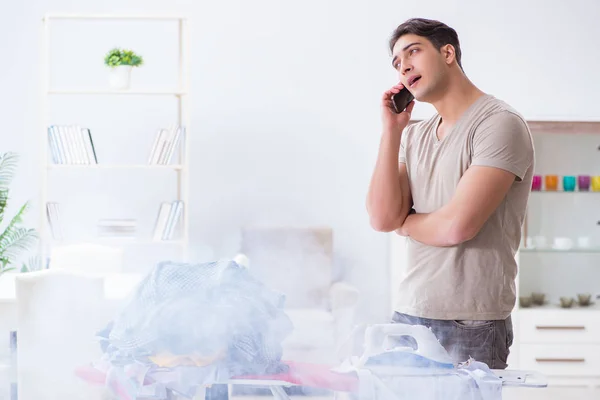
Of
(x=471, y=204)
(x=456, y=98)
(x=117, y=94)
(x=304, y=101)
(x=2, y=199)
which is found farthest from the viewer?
(x=304, y=101)

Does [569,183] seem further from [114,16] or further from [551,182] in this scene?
[114,16]

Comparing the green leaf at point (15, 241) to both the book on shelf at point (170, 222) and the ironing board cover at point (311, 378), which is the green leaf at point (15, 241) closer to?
the book on shelf at point (170, 222)

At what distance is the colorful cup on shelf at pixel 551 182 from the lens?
13.2 feet

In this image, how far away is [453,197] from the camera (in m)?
1.55

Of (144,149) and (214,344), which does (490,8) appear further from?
(214,344)

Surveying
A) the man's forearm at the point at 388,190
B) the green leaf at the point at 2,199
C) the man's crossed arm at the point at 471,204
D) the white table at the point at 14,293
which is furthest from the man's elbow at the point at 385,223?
the green leaf at the point at 2,199

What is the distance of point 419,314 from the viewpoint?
1562 mm

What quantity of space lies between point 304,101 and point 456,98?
2791 mm

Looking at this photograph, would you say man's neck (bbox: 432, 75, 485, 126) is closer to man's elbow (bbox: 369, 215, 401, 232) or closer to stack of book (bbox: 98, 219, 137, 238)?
man's elbow (bbox: 369, 215, 401, 232)

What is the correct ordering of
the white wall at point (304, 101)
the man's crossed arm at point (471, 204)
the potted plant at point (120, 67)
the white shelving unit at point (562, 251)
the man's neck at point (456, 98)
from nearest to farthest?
the man's crossed arm at point (471, 204) < the man's neck at point (456, 98) < the white shelving unit at point (562, 251) < the potted plant at point (120, 67) < the white wall at point (304, 101)

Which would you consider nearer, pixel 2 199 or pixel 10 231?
pixel 2 199

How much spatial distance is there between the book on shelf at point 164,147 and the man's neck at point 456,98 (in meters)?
2.60

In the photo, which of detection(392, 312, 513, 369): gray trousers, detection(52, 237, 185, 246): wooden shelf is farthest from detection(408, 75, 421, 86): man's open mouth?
detection(52, 237, 185, 246): wooden shelf

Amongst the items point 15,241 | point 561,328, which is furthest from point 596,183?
point 15,241
